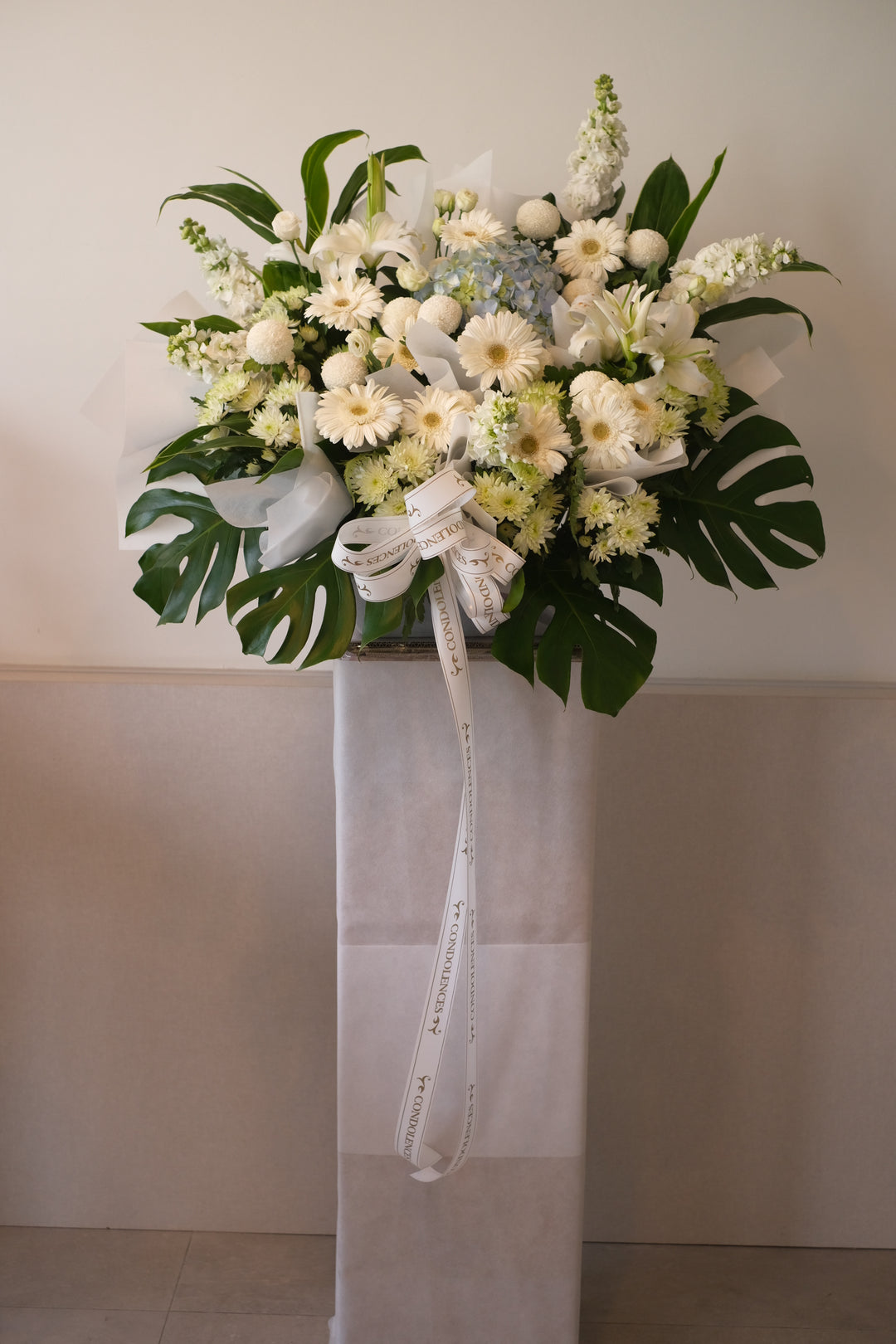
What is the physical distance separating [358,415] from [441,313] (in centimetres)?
14

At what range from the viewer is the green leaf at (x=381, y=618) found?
3.48 feet

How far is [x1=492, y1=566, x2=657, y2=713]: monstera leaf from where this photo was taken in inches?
41.6

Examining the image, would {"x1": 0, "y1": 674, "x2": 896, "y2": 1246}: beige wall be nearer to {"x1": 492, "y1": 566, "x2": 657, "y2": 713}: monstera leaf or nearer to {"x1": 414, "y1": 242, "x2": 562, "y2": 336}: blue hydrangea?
{"x1": 492, "y1": 566, "x2": 657, "y2": 713}: monstera leaf

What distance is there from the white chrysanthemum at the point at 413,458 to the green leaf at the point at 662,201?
1.47ft

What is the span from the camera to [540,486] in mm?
1010

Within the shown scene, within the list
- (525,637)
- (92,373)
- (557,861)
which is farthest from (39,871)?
(525,637)

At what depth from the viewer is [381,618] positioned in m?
1.07

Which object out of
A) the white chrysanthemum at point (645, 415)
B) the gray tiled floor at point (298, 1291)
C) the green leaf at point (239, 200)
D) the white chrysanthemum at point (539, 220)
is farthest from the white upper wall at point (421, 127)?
the gray tiled floor at point (298, 1291)

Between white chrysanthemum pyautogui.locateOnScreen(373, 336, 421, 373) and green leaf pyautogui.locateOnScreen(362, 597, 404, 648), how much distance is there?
0.81ft

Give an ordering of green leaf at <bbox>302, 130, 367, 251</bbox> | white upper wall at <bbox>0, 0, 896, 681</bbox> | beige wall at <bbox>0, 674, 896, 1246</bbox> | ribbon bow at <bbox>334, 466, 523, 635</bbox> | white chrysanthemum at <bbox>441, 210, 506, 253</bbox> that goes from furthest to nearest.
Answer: beige wall at <bbox>0, 674, 896, 1246</bbox>
white upper wall at <bbox>0, 0, 896, 681</bbox>
green leaf at <bbox>302, 130, 367, 251</bbox>
white chrysanthemum at <bbox>441, 210, 506, 253</bbox>
ribbon bow at <bbox>334, 466, 523, 635</bbox>

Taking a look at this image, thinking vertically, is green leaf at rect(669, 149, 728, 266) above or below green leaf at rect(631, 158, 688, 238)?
below

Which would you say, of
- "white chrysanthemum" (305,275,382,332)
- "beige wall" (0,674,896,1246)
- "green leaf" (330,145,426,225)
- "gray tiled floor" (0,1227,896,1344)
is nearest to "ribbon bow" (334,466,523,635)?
"white chrysanthemum" (305,275,382,332)

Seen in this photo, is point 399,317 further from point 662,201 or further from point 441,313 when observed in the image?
point 662,201

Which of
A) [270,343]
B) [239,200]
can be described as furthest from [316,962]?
[239,200]
